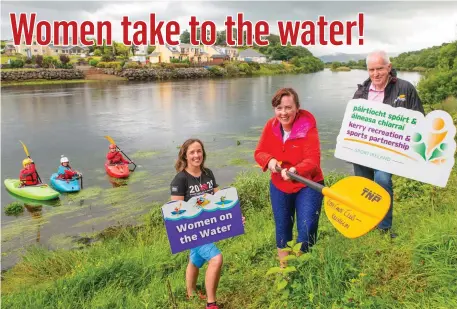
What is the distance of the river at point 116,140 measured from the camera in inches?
358

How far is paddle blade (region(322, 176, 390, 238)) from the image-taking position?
2.40m

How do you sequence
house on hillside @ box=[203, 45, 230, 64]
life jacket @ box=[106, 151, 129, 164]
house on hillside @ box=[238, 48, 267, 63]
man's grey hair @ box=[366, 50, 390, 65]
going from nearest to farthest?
man's grey hair @ box=[366, 50, 390, 65], life jacket @ box=[106, 151, 129, 164], house on hillside @ box=[203, 45, 230, 64], house on hillside @ box=[238, 48, 267, 63]

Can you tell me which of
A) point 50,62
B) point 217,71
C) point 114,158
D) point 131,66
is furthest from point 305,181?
point 217,71

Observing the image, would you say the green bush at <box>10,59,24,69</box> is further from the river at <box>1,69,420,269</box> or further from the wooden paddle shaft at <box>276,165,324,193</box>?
the wooden paddle shaft at <box>276,165,324,193</box>

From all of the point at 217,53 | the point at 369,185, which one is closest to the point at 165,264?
the point at 369,185

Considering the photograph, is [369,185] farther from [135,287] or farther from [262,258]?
[135,287]

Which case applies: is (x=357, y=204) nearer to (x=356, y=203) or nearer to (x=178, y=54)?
(x=356, y=203)

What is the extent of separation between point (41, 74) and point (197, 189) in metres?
55.7

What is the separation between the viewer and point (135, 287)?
3863 mm

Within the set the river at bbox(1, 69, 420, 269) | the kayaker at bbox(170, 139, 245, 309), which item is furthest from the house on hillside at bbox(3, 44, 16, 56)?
the kayaker at bbox(170, 139, 245, 309)

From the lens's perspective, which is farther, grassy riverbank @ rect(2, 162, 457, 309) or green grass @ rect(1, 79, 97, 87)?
green grass @ rect(1, 79, 97, 87)

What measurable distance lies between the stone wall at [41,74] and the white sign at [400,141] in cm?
5323

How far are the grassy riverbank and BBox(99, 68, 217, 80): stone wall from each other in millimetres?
53919

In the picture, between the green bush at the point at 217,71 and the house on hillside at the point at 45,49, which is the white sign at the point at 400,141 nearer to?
the green bush at the point at 217,71
